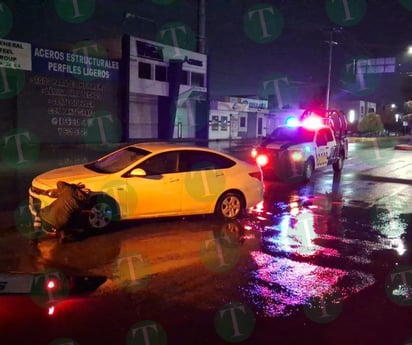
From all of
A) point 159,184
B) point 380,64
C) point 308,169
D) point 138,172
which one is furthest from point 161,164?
point 380,64

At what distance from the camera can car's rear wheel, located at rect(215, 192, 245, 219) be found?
9383 mm

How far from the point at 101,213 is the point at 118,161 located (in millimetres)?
1297

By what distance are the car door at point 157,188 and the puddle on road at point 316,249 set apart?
5.68 ft

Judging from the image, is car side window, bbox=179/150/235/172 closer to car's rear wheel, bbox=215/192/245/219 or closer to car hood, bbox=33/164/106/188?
car's rear wheel, bbox=215/192/245/219

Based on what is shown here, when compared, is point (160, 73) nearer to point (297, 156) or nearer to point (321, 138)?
point (321, 138)

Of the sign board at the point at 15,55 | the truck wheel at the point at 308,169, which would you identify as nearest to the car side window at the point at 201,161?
the truck wheel at the point at 308,169

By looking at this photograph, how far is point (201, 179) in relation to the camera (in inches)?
358

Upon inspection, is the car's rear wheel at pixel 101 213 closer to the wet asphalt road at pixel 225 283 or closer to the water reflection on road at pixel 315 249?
the wet asphalt road at pixel 225 283

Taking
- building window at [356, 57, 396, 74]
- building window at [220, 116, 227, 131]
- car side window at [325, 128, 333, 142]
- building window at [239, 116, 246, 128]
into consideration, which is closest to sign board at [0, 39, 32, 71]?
car side window at [325, 128, 333, 142]

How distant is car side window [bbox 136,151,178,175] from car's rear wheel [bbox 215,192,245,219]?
47.5 inches

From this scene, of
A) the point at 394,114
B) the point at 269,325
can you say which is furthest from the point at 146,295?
the point at 394,114

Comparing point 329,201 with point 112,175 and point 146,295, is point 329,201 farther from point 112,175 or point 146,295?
point 146,295

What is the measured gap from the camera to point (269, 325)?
4.80 m

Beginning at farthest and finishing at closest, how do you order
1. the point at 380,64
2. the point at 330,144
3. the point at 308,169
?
1. the point at 380,64
2. the point at 330,144
3. the point at 308,169
